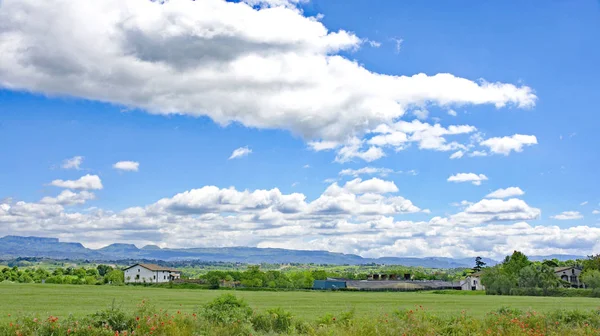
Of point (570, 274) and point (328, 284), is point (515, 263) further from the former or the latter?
point (328, 284)

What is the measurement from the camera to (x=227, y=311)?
21.8 meters

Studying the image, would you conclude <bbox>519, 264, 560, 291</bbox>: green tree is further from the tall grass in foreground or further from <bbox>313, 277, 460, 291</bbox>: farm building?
the tall grass in foreground

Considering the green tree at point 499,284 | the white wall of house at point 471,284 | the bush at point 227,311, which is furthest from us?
the white wall of house at point 471,284

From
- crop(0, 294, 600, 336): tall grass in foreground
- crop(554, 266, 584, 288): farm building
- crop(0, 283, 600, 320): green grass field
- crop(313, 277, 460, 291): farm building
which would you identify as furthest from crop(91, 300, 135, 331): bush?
crop(554, 266, 584, 288): farm building

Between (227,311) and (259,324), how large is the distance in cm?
183

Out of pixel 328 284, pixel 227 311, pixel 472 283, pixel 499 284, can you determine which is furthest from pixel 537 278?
pixel 227 311

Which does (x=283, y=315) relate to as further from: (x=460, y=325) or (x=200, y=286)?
(x=200, y=286)

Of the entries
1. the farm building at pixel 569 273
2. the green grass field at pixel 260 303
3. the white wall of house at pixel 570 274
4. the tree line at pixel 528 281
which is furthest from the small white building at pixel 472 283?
the green grass field at pixel 260 303

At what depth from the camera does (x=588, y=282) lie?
108 meters

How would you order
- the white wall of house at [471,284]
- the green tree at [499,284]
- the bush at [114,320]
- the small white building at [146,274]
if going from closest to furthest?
the bush at [114,320] → the green tree at [499,284] → the white wall of house at [471,284] → the small white building at [146,274]

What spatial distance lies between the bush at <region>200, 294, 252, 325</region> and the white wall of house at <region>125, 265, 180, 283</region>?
505ft

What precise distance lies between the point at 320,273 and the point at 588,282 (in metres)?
81.3

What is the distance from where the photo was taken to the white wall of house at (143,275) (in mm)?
170250

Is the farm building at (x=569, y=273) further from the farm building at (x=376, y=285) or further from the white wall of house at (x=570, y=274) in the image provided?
the farm building at (x=376, y=285)
